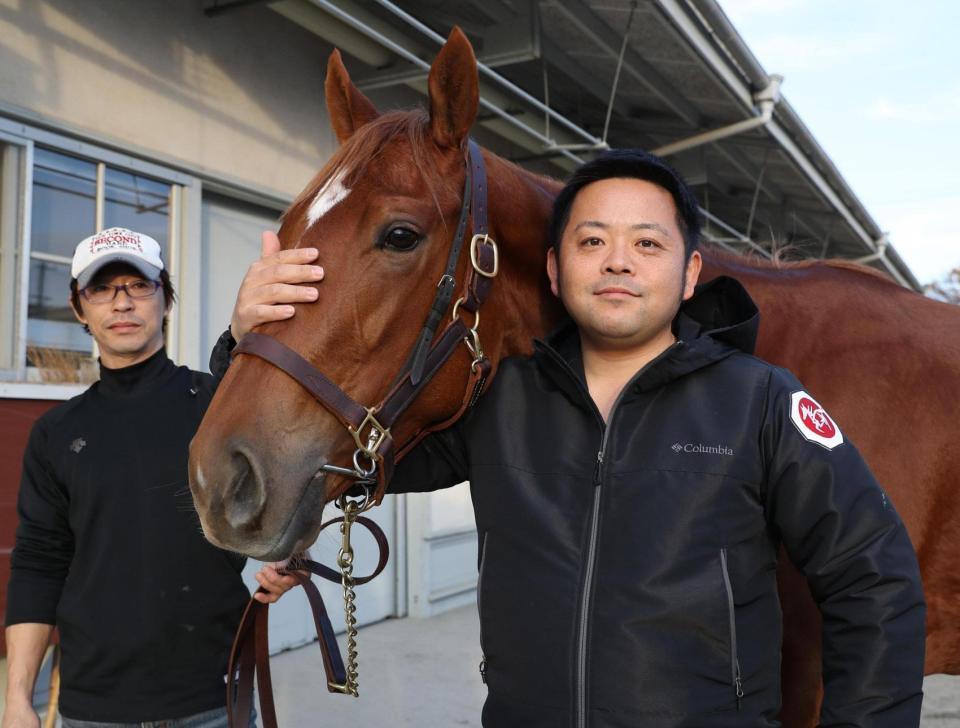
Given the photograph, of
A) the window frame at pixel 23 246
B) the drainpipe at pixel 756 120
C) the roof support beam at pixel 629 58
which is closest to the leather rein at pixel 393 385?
the window frame at pixel 23 246

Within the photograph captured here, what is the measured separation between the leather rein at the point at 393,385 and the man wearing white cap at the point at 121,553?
0.24m

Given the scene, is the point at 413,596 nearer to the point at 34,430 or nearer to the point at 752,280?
the point at 34,430

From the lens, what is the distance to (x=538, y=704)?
4.14ft

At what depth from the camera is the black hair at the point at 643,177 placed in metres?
1.53

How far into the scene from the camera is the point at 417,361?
4.89 ft

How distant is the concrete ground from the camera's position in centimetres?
379

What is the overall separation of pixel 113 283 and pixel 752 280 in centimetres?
172

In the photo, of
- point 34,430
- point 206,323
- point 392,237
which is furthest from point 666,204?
point 206,323

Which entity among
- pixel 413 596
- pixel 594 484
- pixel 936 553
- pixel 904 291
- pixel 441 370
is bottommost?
pixel 413 596

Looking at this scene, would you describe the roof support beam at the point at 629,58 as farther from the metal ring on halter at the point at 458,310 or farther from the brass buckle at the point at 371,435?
the brass buckle at the point at 371,435

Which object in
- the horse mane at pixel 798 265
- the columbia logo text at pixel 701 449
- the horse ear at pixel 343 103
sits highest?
the horse ear at pixel 343 103

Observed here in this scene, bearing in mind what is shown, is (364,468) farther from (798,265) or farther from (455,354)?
(798,265)

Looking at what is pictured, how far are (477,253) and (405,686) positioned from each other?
329cm

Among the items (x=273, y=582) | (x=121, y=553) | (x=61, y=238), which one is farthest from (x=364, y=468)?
(x=61, y=238)
